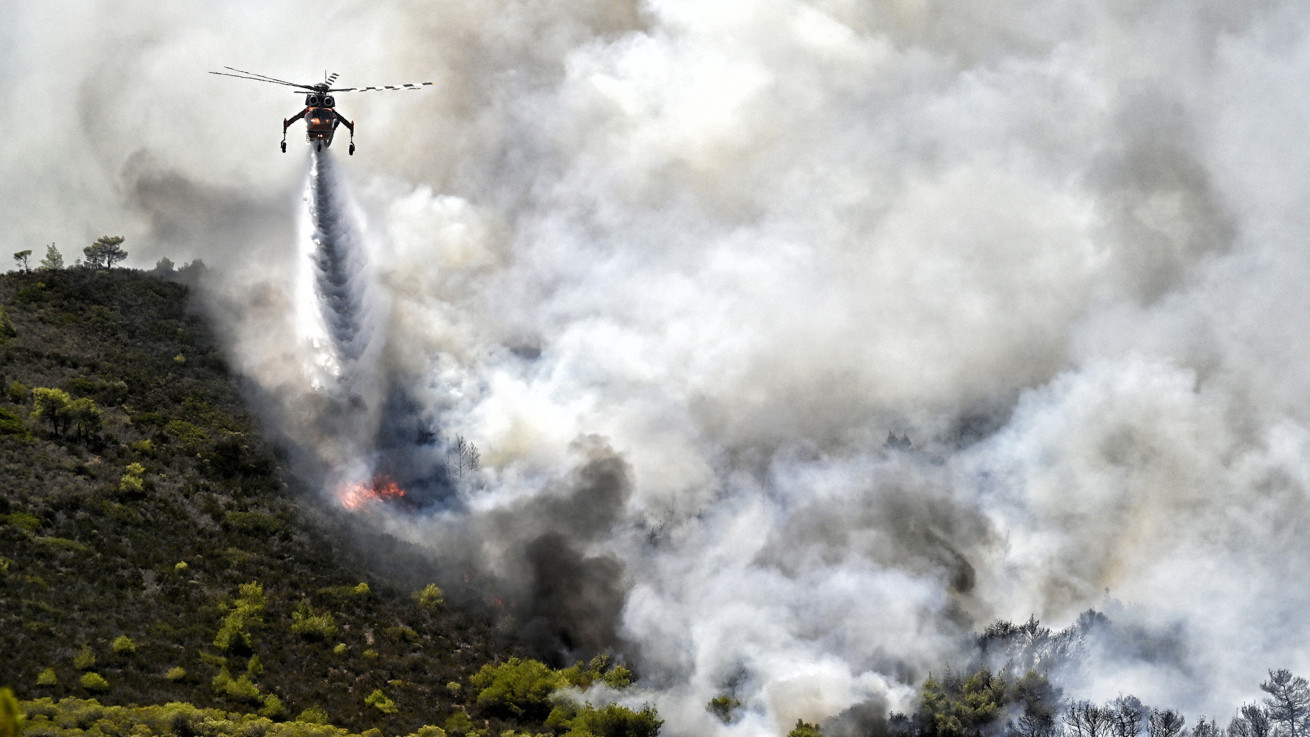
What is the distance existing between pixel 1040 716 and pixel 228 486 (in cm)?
7441

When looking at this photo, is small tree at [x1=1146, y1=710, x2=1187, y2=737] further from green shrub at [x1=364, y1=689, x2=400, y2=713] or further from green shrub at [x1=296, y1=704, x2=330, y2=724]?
green shrub at [x1=296, y1=704, x2=330, y2=724]

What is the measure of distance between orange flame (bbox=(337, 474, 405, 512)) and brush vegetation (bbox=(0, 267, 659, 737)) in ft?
22.6

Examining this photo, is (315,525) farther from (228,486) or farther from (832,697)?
(832,697)

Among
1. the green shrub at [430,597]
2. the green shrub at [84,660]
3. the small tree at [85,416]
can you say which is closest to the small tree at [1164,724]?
the green shrub at [430,597]

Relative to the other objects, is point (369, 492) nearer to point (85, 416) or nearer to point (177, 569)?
point (85, 416)

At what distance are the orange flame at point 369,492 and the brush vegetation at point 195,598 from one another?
6.88 metres

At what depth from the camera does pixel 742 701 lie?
9794 centimetres

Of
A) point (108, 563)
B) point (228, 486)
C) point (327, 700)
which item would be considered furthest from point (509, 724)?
point (228, 486)

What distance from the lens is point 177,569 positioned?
→ 319 ft

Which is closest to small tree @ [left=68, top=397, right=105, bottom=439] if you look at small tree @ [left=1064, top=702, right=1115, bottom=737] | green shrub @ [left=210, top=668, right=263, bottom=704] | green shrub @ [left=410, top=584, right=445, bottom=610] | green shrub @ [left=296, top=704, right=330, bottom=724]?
green shrub @ [left=410, top=584, right=445, bottom=610]

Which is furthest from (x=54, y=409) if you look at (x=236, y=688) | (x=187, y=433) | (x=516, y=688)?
(x=516, y=688)

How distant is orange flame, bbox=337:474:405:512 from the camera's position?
417 ft

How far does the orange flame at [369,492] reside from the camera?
127m

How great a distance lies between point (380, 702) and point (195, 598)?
16784 mm
